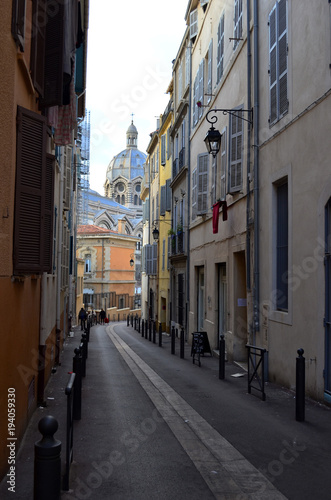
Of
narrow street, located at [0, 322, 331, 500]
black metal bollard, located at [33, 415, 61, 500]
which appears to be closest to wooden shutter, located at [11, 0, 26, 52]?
black metal bollard, located at [33, 415, 61, 500]

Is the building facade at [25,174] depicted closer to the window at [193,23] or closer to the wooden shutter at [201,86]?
the wooden shutter at [201,86]

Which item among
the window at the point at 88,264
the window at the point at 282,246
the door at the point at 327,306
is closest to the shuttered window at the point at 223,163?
the window at the point at 282,246

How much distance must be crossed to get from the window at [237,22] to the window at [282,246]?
4.89 meters

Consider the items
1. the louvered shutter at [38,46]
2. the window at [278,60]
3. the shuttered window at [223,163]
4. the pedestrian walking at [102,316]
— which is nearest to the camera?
the louvered shutter at [38,46]

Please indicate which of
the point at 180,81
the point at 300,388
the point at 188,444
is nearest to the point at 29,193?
the point at 188,444

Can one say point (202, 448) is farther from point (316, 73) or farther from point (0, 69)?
point (316, 73)

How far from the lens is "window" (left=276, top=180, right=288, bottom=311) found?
31.6 feet

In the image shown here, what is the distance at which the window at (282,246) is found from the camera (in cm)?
962

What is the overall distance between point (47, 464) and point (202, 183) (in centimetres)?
1397

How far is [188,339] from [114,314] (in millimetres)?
34861

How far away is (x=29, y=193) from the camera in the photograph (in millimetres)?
5367

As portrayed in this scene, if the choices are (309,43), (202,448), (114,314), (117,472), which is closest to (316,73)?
(309,43)

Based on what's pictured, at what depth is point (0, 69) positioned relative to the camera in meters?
4.51

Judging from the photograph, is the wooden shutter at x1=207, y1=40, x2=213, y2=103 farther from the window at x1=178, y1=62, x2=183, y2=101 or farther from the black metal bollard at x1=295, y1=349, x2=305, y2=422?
the black metal bollard at x1=295, y1=349, x2=305, y2=422
